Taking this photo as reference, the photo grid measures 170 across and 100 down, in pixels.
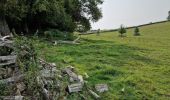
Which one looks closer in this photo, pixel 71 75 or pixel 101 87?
pixel 71 75

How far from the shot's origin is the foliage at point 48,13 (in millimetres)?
30375

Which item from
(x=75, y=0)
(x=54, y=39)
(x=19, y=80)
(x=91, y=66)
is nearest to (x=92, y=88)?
(x=19, y=80)

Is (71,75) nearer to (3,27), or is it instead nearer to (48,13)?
(3,27)

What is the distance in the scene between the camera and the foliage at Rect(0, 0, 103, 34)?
3038cm

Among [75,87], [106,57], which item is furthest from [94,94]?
[106,57]

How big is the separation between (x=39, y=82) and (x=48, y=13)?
67.2 ft

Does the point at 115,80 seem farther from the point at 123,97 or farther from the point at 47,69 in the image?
the point at 47,69

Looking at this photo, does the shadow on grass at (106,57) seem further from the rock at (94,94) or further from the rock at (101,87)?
the rock at (94,94)

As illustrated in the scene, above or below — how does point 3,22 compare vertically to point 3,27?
above

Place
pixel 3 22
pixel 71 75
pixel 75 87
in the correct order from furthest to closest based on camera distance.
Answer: pixel 3 22
pixel 71 75
pixel 75 87

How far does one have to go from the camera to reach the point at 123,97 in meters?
16.5

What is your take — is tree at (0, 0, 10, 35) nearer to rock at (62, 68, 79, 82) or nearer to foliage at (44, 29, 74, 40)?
foliage at (44, 29, 74, 40)

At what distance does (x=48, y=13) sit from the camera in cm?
3328

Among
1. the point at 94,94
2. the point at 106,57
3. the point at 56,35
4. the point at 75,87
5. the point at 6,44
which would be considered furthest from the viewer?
the point at 56,35
